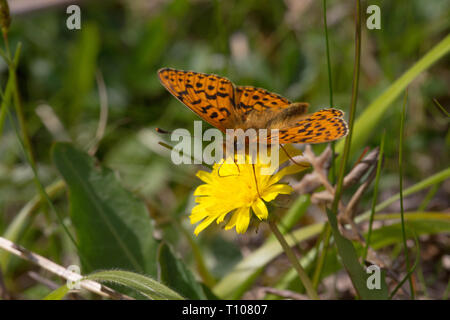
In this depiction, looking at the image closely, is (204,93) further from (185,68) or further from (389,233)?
(185,68)

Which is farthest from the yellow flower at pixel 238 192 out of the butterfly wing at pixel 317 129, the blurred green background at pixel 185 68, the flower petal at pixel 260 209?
the blurred green background at pixel 185 68

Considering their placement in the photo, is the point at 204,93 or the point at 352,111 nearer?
the point at 352,111

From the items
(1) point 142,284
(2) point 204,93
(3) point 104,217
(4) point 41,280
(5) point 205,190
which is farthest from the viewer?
(3) point 104,217

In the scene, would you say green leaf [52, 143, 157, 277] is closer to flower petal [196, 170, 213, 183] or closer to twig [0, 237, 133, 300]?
twig [0, 237, 133, 300]

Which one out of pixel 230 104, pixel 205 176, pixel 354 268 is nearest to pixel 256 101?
pixel 230 104

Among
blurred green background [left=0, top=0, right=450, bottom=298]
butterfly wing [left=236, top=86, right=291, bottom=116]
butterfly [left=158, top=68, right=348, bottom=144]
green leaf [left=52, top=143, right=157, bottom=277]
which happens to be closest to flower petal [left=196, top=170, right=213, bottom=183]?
butterfly [left=158, top=68, right=348, bottom=144]
